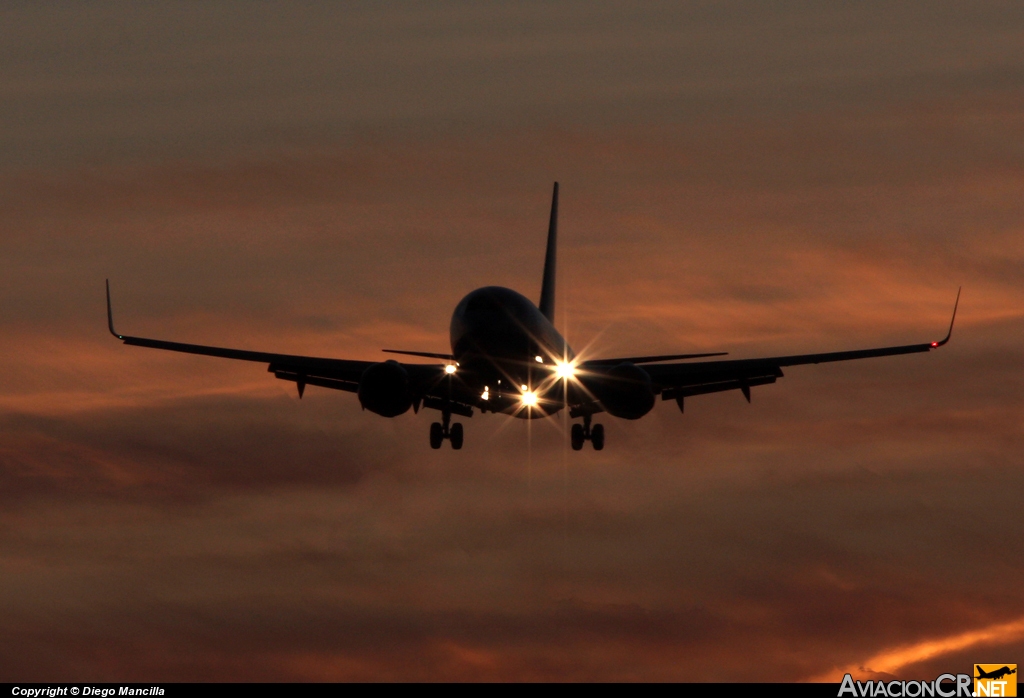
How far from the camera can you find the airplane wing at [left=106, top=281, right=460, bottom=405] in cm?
5366

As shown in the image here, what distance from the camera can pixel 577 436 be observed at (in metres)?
60.6

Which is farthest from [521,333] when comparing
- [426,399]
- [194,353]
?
[194,353]

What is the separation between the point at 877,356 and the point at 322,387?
23.6m

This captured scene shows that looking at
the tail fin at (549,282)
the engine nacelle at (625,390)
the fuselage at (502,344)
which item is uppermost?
the tail fin at (549,282)

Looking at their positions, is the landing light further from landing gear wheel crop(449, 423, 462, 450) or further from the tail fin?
the tail fin

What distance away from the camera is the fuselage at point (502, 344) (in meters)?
48.9

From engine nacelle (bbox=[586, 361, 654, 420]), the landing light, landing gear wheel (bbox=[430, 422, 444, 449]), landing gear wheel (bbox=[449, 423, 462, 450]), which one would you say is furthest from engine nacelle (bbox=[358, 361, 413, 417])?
landing gear wheel (bbox=[449, 423, 462, 450])

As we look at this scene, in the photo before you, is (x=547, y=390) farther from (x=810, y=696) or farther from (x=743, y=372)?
(x=810, y=696)

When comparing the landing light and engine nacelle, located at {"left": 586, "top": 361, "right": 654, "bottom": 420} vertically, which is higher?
the landing light

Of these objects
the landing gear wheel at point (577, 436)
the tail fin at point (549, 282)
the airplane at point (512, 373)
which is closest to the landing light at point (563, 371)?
the airplane at point (512, 373)

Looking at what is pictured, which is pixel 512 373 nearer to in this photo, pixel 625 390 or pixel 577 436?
pixel 625 390

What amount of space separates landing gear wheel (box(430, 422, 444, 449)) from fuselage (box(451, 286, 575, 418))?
8776 millimetres

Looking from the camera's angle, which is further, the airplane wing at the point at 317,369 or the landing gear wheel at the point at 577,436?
the landing gear wheel at the point at 577,436

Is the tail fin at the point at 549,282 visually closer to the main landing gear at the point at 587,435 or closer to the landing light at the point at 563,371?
the main landing gear at the point at 587,435
